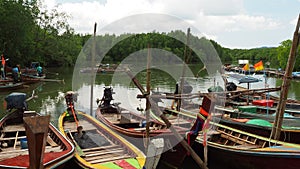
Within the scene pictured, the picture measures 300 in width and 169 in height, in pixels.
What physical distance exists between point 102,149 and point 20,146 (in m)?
2.08

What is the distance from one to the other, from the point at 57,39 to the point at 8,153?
36254 millimetres

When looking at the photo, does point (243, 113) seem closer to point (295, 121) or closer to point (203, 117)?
point (295, 121)

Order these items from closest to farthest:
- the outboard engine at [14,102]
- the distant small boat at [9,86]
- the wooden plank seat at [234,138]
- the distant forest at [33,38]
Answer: the wooden plank seat at [234,138], the outboard engine at [14,102], the distant small boat at [9,86], the distant forest at [33,38]

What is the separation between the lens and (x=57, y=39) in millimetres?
41125

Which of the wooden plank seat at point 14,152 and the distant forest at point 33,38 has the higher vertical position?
the distant forest at point 33,38

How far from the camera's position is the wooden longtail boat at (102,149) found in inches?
258

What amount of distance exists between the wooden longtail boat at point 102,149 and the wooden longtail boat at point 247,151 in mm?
2149

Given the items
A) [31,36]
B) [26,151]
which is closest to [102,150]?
[26,151]

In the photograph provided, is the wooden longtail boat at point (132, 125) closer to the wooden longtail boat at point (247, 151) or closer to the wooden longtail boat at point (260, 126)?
the wooden longtail boat at point (247, 151)

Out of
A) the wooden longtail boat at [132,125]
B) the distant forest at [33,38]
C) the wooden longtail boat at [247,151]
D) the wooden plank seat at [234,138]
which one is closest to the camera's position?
the wooden longtail boat at [247,151]

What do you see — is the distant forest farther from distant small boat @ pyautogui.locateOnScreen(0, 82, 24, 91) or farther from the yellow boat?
the yellow boat

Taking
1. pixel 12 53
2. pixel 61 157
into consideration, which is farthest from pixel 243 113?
pixel 12 53

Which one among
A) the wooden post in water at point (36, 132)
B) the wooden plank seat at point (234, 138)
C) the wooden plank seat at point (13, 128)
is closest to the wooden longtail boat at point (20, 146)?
the wooden plank seat at point (13, 128)

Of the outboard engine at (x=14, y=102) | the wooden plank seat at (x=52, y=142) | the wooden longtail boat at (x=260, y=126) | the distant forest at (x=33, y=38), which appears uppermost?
the distant forest at (x=33, y=38)
